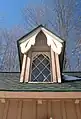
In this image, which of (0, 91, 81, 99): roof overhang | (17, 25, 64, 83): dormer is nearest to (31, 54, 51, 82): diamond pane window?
(17, 25, 64, 83): dormer

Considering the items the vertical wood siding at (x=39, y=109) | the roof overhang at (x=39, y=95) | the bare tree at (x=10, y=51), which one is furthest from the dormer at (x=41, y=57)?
the bare tree at (x=10, y=51)

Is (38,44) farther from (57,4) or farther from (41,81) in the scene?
(57,4)

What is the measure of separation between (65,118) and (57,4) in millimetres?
10789

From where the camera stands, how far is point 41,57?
16.5 ft

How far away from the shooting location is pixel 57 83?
446 centimetres

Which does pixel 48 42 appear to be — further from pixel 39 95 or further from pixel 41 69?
pixel 39 95

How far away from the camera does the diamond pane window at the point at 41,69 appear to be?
471 cm

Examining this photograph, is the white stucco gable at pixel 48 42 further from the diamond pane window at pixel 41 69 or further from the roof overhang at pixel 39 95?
the roof overhang at pixel 39 95

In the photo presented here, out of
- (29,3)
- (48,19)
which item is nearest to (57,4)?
(48,19)

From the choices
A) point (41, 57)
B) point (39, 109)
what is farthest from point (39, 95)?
point (41, 57)

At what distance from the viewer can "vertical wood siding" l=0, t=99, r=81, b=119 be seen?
151 inches

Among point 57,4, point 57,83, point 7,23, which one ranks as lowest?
point 57,83

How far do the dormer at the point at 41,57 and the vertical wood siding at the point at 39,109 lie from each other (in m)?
0.69

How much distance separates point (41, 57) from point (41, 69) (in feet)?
1.07
